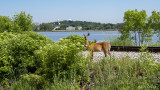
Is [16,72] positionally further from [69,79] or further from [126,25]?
[126,25]

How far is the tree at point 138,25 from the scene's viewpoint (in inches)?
617

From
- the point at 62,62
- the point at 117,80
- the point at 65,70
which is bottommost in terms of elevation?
the point at 117,80

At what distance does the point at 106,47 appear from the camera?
8953mm

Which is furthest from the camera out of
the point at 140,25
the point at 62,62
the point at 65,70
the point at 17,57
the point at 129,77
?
the point at 140,25

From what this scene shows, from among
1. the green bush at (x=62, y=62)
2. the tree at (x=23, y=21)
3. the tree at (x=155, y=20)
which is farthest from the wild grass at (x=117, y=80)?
the tree at (x=155, y=20)

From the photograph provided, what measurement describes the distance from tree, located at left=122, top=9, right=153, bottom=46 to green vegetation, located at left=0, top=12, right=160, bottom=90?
10012mm

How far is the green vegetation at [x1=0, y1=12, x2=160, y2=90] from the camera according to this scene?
498 centimetres

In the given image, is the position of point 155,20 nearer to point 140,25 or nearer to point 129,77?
point 140,25

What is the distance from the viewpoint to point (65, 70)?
18.2ft

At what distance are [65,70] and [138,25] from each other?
474 inches

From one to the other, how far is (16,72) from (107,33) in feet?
34.6

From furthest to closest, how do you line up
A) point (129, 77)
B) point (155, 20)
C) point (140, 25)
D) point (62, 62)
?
1. point (155, 20)
2. point (140, 25)
3. point (62, 62)
4. point (129, 77)

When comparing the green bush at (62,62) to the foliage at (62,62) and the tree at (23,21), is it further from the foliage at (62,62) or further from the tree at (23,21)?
the tree at (23,21)

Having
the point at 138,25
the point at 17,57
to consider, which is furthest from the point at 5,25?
the point at 138,25
